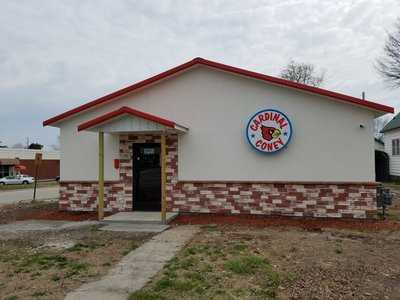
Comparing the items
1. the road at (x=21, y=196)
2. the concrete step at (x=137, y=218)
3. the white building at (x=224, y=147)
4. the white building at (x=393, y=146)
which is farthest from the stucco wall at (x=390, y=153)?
the road at (x=21, y=196)

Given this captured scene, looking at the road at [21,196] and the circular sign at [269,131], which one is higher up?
the circular sign at [269,131]

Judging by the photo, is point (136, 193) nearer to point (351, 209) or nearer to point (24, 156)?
point (351, 209)

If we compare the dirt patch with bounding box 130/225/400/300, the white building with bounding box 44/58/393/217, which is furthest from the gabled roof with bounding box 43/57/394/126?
the dirt patch with bounding box 130/225/400/300

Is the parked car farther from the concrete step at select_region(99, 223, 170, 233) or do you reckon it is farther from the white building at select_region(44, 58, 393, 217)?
the concrete step at select_region(99, 223, 170, 233)

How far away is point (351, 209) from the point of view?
1023 cm

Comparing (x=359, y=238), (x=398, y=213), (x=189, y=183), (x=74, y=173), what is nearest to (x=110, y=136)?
(x=74, y=173)

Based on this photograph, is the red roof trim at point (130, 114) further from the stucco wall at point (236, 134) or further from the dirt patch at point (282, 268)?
the dirt patch at point (282, 268)

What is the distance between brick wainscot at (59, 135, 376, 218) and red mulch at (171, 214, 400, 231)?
269 mm

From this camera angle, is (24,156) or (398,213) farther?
(24,156)

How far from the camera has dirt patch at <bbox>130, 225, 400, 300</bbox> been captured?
496 cm

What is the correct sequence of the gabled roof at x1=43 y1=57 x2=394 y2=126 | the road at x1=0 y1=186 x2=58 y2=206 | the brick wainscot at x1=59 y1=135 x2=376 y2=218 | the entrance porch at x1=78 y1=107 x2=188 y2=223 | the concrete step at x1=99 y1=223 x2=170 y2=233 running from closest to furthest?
the concrete step at x1=99 y1=223 x2=170 y2=233 → the gabled roof at x1=43 y1=57 x2=394 y2=126 → the brick wainscot at x1=59 y1=135 x2=376 y2=218 → the entrance porch at x1=78 y1=107 x2=188 y2=223 → the road at x1=0 y1=186 x2=58 y2=206

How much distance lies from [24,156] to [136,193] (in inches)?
1875

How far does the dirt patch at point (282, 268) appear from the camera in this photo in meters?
4.96

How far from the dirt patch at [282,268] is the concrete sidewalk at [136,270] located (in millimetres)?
189
